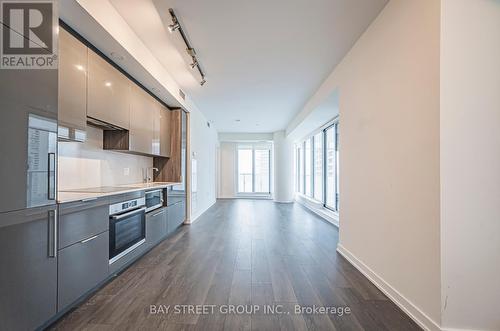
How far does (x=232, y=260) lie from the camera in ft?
9.75

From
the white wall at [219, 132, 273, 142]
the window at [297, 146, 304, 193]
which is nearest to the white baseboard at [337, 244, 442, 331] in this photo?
the window at [297, 146, 304, 193]

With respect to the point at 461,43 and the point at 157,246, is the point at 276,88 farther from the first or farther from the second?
the point at 157,246

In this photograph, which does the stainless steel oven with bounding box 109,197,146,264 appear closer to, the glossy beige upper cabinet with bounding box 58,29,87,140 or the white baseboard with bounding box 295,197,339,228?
the glossy beige upper cabinet with bounding box 58,29,87,140

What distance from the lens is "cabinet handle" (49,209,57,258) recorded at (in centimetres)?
160

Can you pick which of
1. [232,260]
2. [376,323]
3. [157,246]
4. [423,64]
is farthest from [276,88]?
[376,323]

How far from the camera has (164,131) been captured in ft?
14.3

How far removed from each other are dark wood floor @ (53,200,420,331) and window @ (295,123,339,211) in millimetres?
1991

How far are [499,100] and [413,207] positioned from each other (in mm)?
887

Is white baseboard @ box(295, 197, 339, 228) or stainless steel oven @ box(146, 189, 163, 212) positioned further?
white baseboard @ box(295, 197, 339, 228)

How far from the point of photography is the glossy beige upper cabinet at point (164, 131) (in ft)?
13.8

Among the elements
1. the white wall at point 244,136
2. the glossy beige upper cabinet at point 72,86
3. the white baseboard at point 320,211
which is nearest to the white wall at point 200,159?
the white wall at point 244,136

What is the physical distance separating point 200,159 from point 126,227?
142 inches

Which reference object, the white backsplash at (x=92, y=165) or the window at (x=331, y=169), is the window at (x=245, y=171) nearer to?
the window at (x=331, y=169)

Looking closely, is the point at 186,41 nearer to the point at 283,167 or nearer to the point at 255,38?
the point at 255,38
